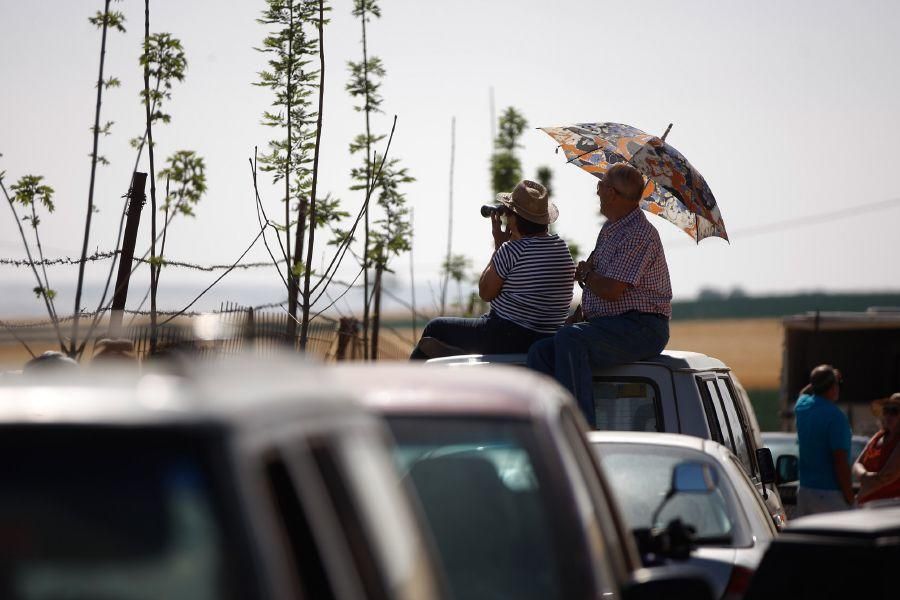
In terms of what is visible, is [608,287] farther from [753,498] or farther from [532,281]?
[753,498]

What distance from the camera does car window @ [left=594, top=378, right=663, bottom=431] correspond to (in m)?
7.34

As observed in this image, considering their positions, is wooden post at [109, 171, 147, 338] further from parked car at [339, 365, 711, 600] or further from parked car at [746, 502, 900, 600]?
parked car at [746, 502, 900, 600]

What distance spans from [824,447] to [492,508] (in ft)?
27.0

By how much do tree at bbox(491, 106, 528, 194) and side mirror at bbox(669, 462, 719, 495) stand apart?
47.6ft

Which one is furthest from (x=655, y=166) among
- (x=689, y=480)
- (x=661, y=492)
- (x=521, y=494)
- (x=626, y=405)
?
(x=521, y=494)

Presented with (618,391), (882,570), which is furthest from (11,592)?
(618,391)

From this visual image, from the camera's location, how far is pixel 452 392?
3.46m

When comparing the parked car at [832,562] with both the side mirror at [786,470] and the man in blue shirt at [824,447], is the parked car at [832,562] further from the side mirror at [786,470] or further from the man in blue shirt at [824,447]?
the man in blue shirt at [824,447]

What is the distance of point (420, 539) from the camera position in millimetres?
2625

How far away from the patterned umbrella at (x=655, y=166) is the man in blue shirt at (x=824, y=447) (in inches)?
89.4

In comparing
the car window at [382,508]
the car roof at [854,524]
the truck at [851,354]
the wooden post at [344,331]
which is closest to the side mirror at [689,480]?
the car roof at [854,524]

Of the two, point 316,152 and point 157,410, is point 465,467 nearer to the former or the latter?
point 157,410

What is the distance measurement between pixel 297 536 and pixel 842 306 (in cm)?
12032

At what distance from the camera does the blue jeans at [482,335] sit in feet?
27.7
